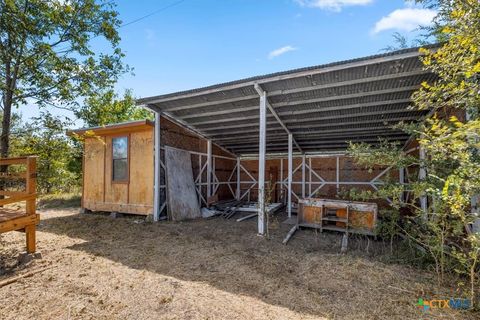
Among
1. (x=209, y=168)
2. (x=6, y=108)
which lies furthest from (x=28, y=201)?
(x=209, y=168)

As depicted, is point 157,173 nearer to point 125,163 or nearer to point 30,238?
point 125,163

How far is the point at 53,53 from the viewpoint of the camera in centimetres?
423

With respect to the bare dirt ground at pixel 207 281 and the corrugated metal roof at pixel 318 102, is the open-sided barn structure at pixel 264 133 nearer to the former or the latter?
the corrugated metal roof at pixel 318 102

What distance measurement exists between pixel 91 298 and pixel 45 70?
413 cm

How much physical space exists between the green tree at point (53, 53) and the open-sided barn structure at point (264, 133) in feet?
6.66

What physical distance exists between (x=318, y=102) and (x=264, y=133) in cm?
167

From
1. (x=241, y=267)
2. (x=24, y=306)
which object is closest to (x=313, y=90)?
(x=241, y=267)

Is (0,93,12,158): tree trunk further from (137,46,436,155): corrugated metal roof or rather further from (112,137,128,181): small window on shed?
(112,137,128,181): small window on shed

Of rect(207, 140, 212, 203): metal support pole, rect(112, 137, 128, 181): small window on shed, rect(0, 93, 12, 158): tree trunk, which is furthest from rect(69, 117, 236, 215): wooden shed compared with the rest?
rect(0, 93, 12, 158): tree trunk

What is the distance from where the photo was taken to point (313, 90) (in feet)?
18.2

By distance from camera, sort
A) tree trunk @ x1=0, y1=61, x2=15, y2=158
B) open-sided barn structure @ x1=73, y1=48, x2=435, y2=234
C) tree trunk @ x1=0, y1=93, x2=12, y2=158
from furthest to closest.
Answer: open-sided barn structure @ x1=73, y1=48, x2=435, y2=234 → tree trunk @ x1=0, y1=93, x2=12, y2=158 → tree trunk @ x1=0, y1=61, x2=15, y2=158

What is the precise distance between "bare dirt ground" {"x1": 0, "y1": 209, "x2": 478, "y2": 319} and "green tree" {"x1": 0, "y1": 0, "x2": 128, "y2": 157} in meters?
2.70

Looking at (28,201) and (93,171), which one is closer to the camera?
(28,201)

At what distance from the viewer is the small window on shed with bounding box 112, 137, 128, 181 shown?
7915 mm
